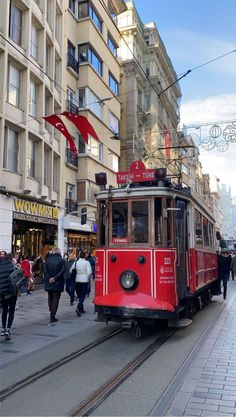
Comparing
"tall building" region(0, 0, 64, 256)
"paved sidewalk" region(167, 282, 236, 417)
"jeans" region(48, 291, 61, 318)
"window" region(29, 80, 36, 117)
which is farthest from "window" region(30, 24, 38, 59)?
"paved sidewalk" region(167, 282, 236, 417)

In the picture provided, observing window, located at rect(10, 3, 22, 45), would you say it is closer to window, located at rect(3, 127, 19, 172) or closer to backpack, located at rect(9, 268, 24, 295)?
window, located at rect(3, 127, 19, 172)

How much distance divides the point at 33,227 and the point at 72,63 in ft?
35.7

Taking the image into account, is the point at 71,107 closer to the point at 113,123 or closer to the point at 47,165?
the point at 47,165

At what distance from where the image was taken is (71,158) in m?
26.0

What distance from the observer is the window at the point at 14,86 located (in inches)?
718

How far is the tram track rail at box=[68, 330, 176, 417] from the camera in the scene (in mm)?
4906

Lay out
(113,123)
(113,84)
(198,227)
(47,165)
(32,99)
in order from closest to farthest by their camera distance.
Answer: (198,227)
(32,99)
(47,165)
(113,123)
(113,84)

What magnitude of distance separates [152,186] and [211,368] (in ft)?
13.2

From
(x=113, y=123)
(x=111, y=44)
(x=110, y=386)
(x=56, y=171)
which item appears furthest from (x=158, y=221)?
(x=111, y=44)

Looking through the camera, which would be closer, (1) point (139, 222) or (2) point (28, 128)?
(1) point (139, 222)

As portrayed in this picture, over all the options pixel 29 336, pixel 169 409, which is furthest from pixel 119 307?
pixel 169 409

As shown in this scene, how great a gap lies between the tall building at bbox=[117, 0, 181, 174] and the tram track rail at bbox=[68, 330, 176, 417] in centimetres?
2556

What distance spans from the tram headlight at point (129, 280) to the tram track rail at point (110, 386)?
46.1 inches

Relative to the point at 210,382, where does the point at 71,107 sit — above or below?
above
